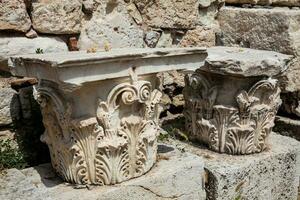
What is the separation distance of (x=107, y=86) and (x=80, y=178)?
26.0 inches

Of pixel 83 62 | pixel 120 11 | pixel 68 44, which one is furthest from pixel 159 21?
pixel 83 62

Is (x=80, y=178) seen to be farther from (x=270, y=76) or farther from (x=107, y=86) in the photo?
(x=270, y=76)

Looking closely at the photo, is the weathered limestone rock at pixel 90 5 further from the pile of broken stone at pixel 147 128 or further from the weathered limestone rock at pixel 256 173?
the weathered limestone rock at pixel 256 173

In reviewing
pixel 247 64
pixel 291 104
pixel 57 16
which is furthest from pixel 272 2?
pixel 57 16

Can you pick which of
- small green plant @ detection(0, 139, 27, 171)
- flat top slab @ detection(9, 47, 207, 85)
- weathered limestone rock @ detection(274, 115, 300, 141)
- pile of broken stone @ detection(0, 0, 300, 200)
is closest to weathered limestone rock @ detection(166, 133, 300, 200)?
pile of broken stone @ detection(0, 0, 300, 200)

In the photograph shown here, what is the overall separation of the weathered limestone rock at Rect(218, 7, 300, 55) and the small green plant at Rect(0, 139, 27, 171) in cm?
272

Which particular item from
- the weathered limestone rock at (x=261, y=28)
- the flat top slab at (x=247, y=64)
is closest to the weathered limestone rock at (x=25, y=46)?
the flat top slab at (x=247, y=64)

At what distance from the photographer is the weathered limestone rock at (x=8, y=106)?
3.11 metres

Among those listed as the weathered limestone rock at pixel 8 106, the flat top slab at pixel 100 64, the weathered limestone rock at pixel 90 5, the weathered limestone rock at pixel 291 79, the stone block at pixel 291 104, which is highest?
the weathered limestone rock at pixel 90 5

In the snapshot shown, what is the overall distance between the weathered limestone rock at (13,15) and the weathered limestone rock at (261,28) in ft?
7.97

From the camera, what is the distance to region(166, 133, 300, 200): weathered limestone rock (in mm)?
3314

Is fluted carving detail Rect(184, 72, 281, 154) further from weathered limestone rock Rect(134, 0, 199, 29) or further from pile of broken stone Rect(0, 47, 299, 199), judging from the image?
weathered limestone rock Rect(134, 0, 199, 29)

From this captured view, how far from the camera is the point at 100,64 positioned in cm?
251

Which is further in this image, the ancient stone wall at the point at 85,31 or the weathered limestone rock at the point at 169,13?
the weathered limestone rock at the point at 169,13
